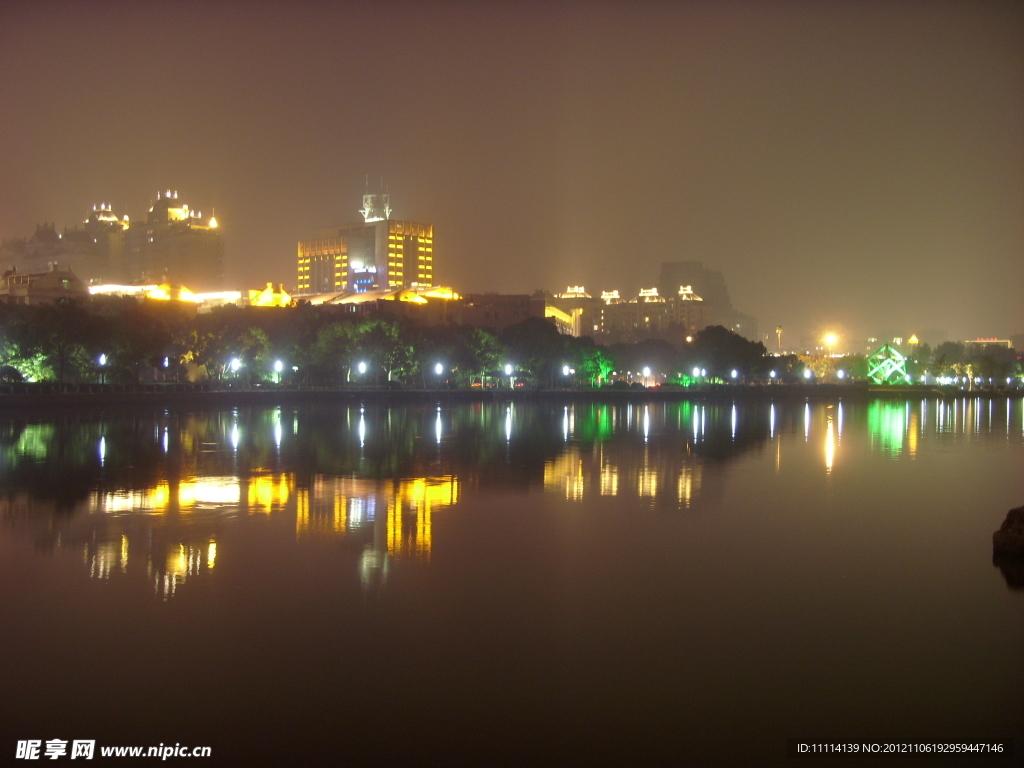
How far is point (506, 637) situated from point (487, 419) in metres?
35.0

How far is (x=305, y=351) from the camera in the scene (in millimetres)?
74812

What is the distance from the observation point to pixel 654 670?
846 cm

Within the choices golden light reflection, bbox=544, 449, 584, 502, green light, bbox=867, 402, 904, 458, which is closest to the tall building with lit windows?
green light, bbox=867, 402, 904, 458

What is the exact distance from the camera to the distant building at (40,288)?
85625mm

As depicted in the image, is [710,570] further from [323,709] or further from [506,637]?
[323,709]

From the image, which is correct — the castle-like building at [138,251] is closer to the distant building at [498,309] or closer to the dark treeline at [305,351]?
the distant building at [498,309]

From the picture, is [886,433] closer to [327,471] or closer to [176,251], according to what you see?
[327,471]

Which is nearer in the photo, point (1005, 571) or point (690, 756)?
point (690, 756)

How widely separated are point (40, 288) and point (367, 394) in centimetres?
4230

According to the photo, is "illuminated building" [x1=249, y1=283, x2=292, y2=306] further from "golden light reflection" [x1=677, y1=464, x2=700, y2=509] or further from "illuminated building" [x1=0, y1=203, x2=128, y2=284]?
"golden light reflection" [x1=677, y1=464, x2=700, y2=509]

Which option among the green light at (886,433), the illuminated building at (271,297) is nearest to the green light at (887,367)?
the green light at (886,433)

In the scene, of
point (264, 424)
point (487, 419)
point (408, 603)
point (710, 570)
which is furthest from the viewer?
point (487, 419)

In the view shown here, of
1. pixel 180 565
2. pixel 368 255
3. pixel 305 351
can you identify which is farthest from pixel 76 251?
pixel 180 565

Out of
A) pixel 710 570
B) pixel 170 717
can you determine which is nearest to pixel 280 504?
pixel 710 570
